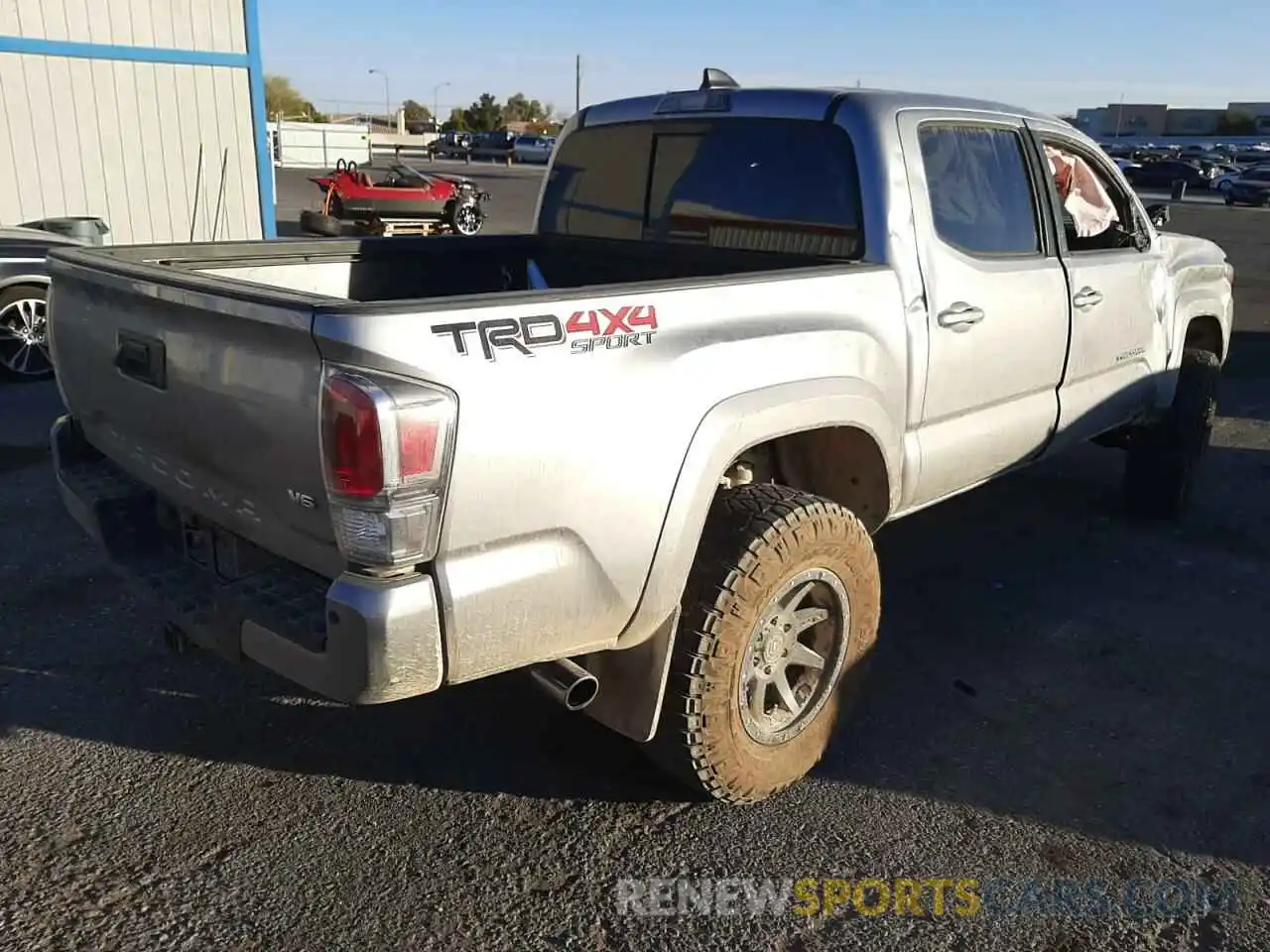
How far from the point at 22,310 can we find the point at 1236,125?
110778 mm

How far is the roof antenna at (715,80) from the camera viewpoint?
160 inches

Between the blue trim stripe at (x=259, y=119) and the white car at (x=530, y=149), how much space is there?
46.5 metres

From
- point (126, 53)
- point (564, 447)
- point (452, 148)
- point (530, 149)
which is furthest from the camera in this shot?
point (452, 148)

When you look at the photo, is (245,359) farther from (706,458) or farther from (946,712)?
(946,712)

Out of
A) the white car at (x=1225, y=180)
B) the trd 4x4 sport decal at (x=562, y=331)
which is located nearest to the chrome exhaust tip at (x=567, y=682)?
the trd 4x4 sport decal at (x=562, y=331)

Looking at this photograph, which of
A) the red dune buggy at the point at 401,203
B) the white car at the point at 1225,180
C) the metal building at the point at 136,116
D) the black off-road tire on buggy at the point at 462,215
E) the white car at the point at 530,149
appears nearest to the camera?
the metal building at the point at 136,116

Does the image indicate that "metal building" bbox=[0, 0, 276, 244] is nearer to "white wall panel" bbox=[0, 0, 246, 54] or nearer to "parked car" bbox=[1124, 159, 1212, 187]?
"white wall panel" bbox=[0, 0, 246, 54]

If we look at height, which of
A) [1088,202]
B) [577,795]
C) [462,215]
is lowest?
[577,795]

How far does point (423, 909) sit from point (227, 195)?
10.9 m

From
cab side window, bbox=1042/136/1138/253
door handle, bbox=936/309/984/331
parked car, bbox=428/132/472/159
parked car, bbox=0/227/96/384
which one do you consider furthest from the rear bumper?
parked car, bbox=428/132/472/159

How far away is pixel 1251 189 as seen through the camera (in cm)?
3744

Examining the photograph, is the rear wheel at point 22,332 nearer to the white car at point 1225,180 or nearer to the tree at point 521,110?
the white car at point 1225,180

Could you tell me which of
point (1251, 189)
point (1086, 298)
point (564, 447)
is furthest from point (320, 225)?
point (1251, 189)

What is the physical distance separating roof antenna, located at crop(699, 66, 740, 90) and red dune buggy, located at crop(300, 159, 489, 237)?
1543 cm
